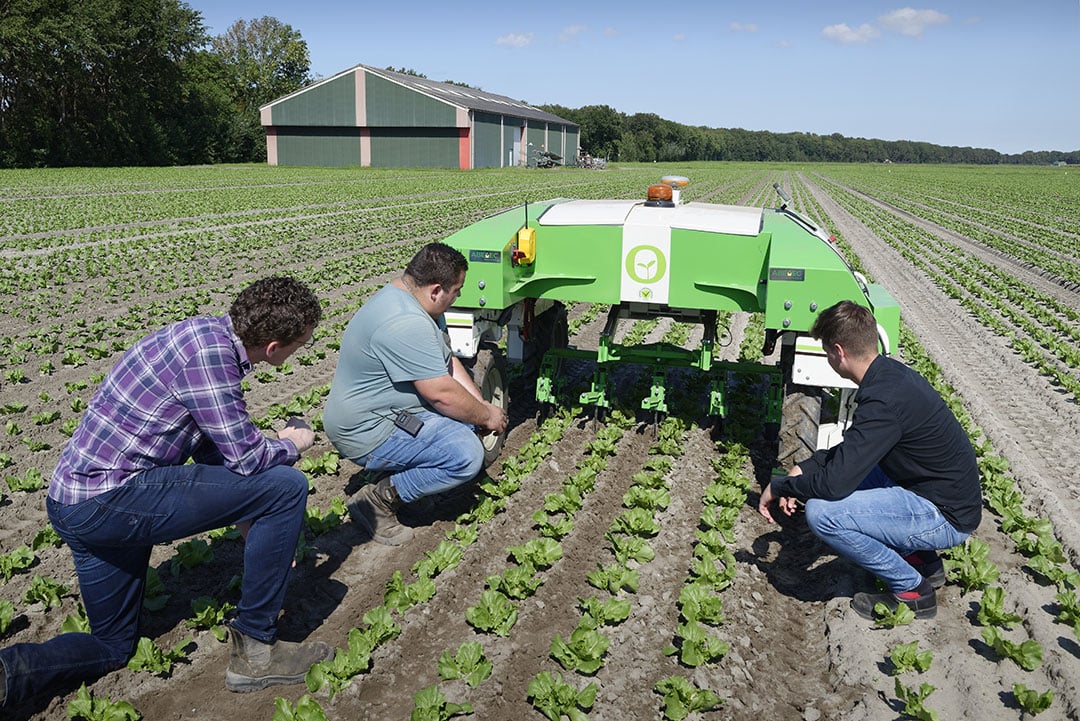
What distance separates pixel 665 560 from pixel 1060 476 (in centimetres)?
343

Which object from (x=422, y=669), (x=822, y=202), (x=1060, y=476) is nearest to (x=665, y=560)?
(x=422, y=669)

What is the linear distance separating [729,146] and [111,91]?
393ft

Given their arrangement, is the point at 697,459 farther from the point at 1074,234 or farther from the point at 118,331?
the point at 1074,234

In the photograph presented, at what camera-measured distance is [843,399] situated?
18.3 feet

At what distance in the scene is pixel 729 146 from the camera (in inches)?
5989

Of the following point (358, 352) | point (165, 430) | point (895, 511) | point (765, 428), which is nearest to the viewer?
point (165, 430)

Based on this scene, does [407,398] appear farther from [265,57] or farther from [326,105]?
[265,57]

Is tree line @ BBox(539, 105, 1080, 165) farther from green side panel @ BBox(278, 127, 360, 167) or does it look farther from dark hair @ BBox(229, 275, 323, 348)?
dark hair @ BBox(229, 275, 323, 348)

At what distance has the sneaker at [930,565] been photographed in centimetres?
441

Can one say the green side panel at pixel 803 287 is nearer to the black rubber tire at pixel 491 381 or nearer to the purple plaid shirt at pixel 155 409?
the black rubber tire at pixel 491 381

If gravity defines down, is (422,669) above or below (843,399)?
below

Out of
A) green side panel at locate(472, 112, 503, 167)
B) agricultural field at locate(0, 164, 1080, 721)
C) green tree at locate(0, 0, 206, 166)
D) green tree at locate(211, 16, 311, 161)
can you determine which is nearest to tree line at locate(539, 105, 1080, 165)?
green tree at locate(211, 16, 311, 161)

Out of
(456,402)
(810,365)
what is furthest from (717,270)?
(456,402)

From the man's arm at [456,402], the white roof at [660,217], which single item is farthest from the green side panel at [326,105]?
the man's arm at [456,402]
